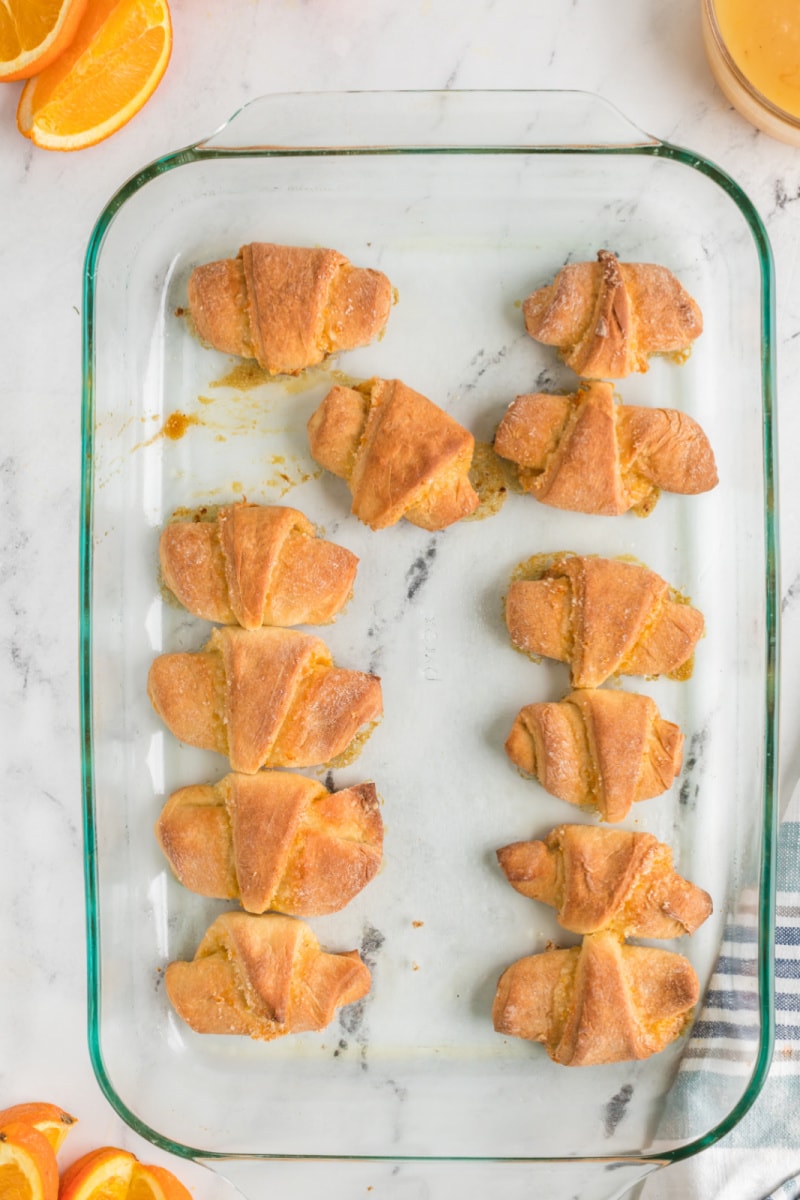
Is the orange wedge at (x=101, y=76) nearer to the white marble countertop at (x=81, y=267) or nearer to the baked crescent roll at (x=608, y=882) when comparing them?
the white marble countertop at (x=81, y=267)

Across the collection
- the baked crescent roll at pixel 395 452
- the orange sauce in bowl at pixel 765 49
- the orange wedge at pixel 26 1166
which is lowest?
the orange wedge at pixel 26 1166

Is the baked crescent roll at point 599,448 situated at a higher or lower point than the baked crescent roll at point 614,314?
lower

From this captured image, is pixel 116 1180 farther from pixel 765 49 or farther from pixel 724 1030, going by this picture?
pixel 765 49

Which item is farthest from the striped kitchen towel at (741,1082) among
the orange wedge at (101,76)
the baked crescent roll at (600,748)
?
the orange wedge at (101,76)

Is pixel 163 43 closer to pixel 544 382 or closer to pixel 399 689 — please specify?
pixel 544 382

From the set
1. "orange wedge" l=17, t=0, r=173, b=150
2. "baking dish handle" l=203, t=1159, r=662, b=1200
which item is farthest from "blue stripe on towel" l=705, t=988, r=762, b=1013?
"orange wedge" l=17, t=0, r=173, b=150

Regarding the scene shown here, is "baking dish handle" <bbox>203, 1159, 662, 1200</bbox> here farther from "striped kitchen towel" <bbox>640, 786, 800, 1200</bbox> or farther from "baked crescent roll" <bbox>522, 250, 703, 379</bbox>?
"baked crescent roll" <bbox>522, 250, 703, 379</bbox>

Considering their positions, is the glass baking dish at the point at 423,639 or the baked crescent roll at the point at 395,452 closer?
the baked crescent roll at the point at 395,452
